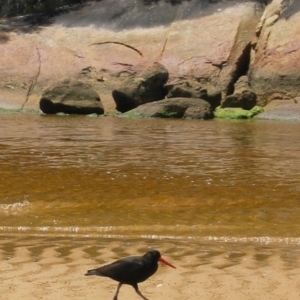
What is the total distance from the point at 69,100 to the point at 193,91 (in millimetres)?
3918

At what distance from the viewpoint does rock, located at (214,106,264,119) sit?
74.3 feet

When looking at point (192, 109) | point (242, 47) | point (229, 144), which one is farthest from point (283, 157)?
point (242, 47)

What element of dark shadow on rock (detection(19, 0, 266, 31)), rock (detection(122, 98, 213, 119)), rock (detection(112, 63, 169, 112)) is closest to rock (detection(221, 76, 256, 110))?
rock (detection(122, 98, 213, 119))

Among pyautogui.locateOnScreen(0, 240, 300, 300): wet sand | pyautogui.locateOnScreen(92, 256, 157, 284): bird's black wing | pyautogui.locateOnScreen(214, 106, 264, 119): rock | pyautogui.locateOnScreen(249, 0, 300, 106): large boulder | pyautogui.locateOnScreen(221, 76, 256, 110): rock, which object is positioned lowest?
pyautogui.locateOnScreen(214, 106, 264, 119): rock

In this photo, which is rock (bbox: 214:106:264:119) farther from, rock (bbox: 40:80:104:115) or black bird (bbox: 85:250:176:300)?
black bird (bbox: 85:250:176:300)

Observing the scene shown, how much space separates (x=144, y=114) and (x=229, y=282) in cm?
1749

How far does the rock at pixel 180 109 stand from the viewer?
22375 mm

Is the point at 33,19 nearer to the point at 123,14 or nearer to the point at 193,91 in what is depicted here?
the point at 123,14

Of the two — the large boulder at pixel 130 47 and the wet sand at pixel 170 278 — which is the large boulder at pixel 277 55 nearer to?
the large boulder at pixel 130 47

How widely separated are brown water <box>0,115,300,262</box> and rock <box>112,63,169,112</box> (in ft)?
27.8

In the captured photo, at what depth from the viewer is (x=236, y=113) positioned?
22.7m

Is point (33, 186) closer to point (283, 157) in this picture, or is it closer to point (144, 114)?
point (283, 157)

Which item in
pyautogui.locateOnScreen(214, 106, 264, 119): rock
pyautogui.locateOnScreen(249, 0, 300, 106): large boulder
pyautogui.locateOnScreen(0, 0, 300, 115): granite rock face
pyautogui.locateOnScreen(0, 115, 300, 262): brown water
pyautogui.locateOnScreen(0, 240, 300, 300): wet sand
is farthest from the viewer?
pyautogui.locateOnScreen(0, 0, 300, 115): granite rock face

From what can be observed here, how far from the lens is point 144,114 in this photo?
22812 mm
